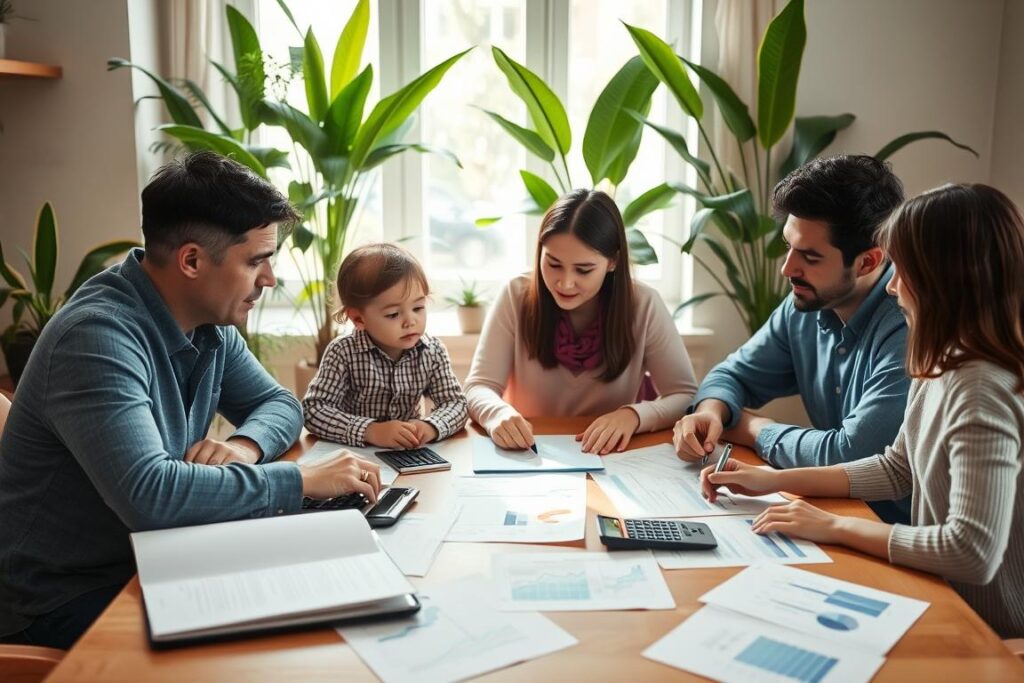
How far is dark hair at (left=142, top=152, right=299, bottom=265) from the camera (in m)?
1.47

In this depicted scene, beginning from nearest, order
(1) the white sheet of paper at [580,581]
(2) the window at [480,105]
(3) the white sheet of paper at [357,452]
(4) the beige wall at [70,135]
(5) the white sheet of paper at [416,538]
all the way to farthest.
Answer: (1) the white sheet of paper at [580,581] < (5) the white sheet of paper at [416,538] < (3) the white sheet of paper at [357,452] < (4) the beige wall at [70,135] < (2) the window at [480,105]

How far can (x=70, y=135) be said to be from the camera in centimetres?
286

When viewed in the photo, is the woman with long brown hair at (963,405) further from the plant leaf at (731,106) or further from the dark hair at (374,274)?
the plant leaf at (731,106)

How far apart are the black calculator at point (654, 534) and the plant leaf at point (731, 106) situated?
1.82 m

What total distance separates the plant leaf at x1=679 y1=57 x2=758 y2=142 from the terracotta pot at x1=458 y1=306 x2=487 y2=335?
102 centimetres

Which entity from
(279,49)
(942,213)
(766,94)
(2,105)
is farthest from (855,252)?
(2,105)

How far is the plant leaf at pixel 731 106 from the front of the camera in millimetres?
2816

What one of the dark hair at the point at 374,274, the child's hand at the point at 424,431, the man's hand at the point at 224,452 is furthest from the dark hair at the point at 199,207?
the child's hand at the point at 424,431

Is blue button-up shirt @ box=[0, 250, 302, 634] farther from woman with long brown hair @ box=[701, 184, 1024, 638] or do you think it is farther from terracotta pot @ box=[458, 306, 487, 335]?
terracotta pot @ box=[458, 306, 487, 335]

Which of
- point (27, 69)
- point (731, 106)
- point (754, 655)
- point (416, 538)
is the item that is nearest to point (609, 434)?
point (416, 538)

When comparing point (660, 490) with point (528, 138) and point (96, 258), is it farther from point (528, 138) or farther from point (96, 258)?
point (96, 258)

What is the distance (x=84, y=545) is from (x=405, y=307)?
30.9 inches

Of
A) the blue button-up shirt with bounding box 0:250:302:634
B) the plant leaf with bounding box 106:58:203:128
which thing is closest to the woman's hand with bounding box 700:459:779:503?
the blue button-up shirt with bounding box 0:250:302:634

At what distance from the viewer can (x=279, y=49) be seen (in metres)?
3.24
